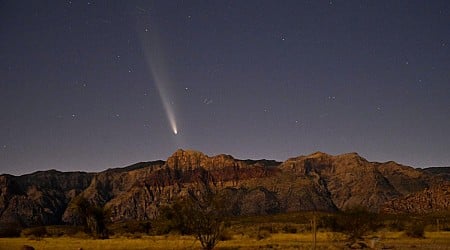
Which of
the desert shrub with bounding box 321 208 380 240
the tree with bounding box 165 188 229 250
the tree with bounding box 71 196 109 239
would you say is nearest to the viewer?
the tree with bounding box 165 188 229 250

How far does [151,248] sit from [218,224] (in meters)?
10.4

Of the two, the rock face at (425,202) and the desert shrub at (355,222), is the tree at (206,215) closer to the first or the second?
the desert shrub at (355,222)

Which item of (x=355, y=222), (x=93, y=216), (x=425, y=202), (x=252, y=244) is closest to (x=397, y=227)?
(x=355, y=222)

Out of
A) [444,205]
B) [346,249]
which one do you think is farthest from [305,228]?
[444,205]

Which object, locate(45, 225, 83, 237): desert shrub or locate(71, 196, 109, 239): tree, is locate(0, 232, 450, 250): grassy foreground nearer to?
locate(71, 196, 109, 239): tree

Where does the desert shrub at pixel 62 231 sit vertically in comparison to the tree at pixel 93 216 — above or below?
below

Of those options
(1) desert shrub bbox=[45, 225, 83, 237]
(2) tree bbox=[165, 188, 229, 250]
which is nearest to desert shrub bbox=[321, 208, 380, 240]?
(2) tree bbox=[165, 188, 229, 250]

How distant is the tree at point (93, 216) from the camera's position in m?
87.2

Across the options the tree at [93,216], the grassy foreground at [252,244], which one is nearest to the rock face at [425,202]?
the grassy foreground at [252,244]

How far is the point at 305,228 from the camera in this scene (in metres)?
104

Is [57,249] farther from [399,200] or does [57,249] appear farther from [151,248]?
[399,200]

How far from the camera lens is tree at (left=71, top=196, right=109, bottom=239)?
87250 millimetres

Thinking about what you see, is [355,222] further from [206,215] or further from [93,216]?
[93,216]

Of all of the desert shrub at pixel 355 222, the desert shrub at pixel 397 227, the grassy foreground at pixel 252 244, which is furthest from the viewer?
the desert shrub at pixel 397 227
